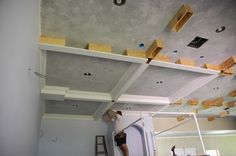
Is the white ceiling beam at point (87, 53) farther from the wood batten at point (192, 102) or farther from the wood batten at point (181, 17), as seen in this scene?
the wood batten at point (192, 102)

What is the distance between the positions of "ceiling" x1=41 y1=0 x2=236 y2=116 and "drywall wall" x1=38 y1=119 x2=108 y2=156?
0.69 meters

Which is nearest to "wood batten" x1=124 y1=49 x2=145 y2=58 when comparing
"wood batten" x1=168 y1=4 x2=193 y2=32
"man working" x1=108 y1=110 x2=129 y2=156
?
"wood batten" x1=168 y1=4 x2=193 y2=32

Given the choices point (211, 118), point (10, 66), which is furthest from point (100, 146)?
point (211, 118)

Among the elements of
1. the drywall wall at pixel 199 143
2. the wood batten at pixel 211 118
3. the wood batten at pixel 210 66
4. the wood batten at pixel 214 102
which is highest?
the wood batten at pixel 210 66

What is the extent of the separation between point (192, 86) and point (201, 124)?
5.42 meters

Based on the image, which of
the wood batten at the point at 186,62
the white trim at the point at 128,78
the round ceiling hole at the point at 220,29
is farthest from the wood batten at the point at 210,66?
the white trim at the point at 128,78

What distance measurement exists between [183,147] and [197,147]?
0.86 m

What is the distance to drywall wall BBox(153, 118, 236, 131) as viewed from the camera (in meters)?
9.38

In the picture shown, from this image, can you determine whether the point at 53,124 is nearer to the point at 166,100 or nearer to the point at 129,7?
the point at 166,100

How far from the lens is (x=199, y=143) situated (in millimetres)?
11352

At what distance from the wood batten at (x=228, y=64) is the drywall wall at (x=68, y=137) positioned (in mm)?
4752

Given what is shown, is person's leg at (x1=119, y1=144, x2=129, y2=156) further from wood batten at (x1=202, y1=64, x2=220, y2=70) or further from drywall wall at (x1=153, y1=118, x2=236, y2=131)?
wood batten at (x1=202, y1=64, x2=220, y2=70)

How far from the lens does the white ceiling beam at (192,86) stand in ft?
18.0

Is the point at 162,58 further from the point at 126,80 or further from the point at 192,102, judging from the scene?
the point at 192,102
